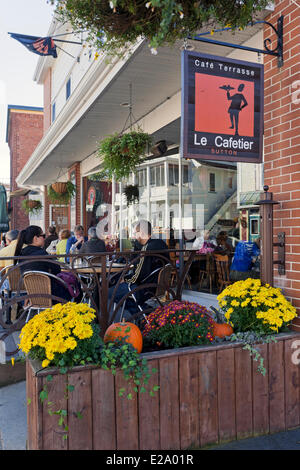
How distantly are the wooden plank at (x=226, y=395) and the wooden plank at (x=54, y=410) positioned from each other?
1.05 m

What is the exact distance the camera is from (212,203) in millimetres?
6820

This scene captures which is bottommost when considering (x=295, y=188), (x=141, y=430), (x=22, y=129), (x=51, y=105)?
(x=141, y=430)

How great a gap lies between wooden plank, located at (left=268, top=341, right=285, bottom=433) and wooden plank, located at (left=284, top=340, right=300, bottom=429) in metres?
0.04

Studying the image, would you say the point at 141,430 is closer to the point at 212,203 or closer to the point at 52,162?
the point at 212,203

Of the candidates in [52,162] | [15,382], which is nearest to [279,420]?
[15,382]

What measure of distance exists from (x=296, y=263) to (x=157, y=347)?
132 centimetres

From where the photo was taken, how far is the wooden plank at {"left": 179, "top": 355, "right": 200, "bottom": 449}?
2.49 m

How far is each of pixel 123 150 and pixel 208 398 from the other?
398 centimetres

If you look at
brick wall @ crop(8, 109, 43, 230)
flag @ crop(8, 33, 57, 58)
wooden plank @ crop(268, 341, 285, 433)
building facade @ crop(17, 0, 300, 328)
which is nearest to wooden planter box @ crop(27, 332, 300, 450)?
wooden plank @ crop(268, 341, 285, 433)

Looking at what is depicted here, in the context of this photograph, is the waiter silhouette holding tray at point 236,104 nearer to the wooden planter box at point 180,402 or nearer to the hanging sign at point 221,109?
the hanging sign at point 221,109

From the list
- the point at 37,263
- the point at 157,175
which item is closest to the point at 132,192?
the point at 157,175

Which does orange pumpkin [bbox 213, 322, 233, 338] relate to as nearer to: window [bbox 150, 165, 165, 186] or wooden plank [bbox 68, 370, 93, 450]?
wooden plank [bbox 68, 370, 93, 450]

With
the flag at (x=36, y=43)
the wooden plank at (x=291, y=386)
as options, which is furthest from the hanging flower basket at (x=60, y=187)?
the wooden plank at (x=291, y=386)

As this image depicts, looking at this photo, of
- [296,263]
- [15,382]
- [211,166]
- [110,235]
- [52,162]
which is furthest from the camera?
[52,162]
